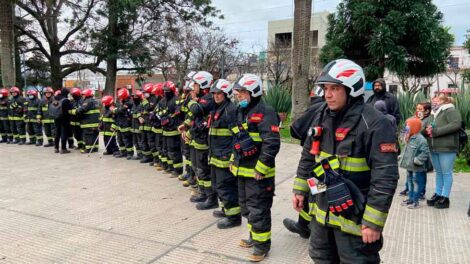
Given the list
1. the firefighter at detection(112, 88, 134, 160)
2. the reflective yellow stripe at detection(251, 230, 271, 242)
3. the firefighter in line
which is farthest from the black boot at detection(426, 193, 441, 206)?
the firefighter in line

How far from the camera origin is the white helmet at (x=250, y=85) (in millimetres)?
4188

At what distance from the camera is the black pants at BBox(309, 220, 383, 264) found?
266 centimetres

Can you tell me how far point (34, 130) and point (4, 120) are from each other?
1.46m

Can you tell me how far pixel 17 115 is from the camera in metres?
12.5

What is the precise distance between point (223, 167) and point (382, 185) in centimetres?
267

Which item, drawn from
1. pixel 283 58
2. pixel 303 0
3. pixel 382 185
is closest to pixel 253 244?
pixel 382 185

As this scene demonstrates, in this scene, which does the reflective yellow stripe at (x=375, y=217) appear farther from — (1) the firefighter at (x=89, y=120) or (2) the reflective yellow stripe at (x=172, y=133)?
(1) the firefighter at (x=89, y=120)

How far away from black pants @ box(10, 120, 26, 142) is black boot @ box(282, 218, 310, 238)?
11072 millimetres

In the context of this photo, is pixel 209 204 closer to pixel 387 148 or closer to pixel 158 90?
pixel 387 148

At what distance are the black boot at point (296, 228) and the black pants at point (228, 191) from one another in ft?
2.19

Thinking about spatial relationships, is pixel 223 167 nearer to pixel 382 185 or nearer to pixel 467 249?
pixel 382 185

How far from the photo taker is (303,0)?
11.5 m

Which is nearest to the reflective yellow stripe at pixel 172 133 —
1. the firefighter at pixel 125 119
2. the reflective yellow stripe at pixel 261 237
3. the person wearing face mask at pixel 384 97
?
the firefighter at pixel 125 119

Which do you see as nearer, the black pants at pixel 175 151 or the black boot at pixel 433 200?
the black boot at pixel 433 200
